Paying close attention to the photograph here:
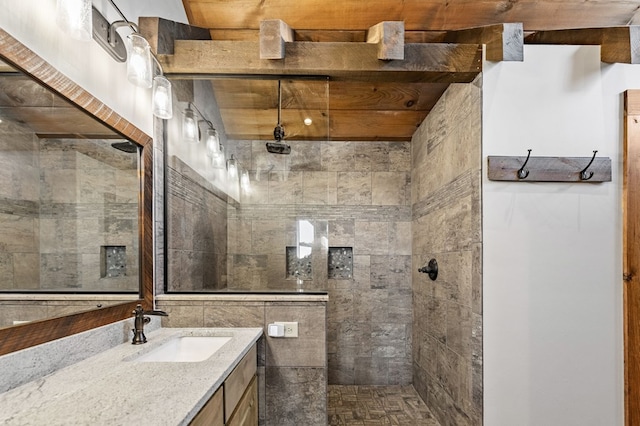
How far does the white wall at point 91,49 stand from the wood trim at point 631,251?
2.67 meters

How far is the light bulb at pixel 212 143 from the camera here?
2.61m

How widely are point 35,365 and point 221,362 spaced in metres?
0.61

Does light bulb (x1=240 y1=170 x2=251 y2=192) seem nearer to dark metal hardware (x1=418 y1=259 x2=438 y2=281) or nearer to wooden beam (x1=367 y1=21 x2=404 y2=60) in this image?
wooden beam (x1=367 y1=21 x2=404 y2=60)

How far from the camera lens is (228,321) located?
6.70ft

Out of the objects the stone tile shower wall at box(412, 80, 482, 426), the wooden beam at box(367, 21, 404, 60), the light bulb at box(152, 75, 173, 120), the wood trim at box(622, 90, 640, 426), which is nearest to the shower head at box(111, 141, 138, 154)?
the light bulb at box(152, 75, 173, 120)

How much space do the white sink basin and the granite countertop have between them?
28 centimetres

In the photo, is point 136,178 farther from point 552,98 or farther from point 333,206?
point 552,98

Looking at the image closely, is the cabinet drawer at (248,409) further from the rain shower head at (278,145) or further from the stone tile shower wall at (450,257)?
the rain shower head at (278,145)

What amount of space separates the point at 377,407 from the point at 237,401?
1.86 meters

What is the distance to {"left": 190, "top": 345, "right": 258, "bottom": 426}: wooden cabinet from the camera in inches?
46.6

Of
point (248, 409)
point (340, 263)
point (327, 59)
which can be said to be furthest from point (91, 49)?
point (340, 263)

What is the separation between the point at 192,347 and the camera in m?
1.89

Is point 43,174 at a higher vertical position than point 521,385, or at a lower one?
higher

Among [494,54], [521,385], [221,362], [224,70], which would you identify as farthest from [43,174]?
[521,385]
